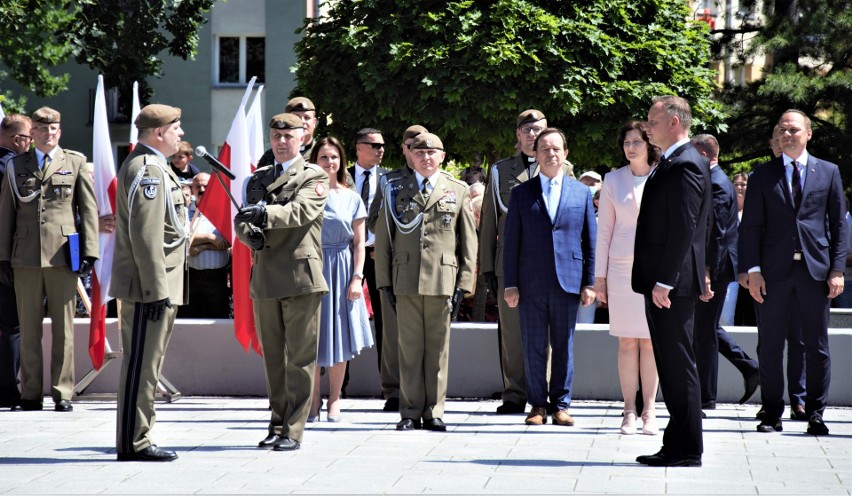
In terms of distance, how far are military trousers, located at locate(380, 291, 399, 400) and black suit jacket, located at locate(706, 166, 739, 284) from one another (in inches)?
104

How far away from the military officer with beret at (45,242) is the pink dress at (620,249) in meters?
4.25

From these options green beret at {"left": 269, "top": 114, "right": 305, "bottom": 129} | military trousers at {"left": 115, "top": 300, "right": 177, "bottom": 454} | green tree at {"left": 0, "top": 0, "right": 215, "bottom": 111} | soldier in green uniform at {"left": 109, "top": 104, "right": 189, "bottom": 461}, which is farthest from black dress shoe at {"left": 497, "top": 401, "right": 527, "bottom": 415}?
green tree at {"left": 0, "top": 0, "right": 215, "bottom": 111}

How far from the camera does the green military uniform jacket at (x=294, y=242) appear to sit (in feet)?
28.0

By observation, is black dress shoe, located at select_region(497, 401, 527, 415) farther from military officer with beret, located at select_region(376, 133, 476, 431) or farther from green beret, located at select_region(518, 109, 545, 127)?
green beret, located at select_region(518, 109, 545, 127)

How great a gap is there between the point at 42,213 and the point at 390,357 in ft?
10.1

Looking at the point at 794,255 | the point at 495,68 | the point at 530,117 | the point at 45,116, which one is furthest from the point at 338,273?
the point at 495,68

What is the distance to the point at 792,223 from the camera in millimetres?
9711

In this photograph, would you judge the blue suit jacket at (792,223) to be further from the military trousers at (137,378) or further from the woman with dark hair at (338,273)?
the military trousers at (137,378)

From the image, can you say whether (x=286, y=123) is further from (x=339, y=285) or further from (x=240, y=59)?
(x=240, y=59)

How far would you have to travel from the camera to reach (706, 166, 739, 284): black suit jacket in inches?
412

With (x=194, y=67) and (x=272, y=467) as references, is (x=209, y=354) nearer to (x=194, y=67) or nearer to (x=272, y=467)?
(x=272, y=467)

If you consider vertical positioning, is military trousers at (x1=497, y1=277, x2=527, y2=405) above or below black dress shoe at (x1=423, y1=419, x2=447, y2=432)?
above

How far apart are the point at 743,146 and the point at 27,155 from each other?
1529 cm

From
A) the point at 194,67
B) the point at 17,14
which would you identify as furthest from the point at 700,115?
the point at 194,67
